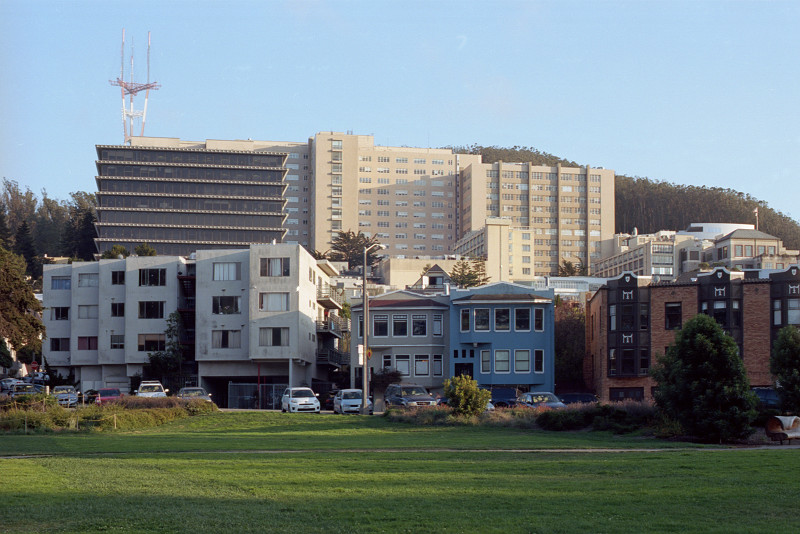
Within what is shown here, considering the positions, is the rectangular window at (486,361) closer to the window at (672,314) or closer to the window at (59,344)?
the window at (672,314)

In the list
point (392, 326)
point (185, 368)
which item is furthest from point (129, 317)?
point (392, 326)

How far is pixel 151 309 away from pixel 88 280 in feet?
22.4

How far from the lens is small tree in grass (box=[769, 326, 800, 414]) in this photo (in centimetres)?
3345

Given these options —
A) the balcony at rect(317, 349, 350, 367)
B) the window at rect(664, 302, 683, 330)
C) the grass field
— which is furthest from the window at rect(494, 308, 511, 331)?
the grass field

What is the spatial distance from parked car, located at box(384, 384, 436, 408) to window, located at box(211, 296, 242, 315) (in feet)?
76.1

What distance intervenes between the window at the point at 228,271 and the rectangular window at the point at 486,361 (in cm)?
2093

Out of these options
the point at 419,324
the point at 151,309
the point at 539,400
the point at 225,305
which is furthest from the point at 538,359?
the point at 151,309

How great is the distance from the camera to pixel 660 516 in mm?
14102

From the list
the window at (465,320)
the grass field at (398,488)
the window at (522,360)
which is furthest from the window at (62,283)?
the grass field at (398,488)

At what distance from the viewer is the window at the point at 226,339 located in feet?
254

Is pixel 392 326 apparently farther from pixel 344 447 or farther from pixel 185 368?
pixel 344 447

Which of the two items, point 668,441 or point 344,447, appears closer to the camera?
point 344,447

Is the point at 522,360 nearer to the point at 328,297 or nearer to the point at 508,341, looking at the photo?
the point at 508,341

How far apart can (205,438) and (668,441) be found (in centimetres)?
1605
